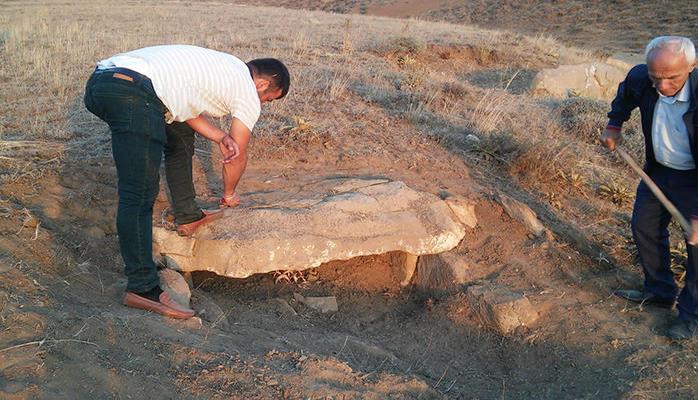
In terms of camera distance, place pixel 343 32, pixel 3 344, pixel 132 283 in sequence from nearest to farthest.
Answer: pixel 3 344, pixel 132 283, pixel 343 32

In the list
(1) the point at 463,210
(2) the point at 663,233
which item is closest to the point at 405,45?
(1) the point at 463,210

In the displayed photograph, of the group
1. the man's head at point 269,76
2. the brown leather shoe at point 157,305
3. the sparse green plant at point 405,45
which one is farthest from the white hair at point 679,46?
the sparse green plant at point 405,45

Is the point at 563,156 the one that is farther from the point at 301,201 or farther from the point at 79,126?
the point at 79,126

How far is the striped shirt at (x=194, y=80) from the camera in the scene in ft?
10.1

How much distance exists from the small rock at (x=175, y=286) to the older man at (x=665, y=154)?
2987 mm

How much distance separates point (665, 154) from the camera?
3.45 metres

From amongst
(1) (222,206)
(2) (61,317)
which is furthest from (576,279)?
(2) (61,317)

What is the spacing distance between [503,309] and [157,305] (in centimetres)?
226

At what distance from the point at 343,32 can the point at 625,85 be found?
31.9 feet

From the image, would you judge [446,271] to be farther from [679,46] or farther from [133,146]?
[133,146]

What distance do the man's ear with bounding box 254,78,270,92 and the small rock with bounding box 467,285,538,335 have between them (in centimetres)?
204

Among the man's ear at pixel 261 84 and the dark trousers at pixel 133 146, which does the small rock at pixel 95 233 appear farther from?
the man's ear at pixel 261 84

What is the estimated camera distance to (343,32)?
41.6ft

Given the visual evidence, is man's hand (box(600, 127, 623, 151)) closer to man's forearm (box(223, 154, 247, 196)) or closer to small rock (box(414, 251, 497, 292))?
small rock (box(414, 251, 497, 292))
